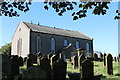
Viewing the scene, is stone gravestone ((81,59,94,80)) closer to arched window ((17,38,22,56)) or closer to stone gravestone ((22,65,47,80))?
stone gravestone ((22,65,47,80))

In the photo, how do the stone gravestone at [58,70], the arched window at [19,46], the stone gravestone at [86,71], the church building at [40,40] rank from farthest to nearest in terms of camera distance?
the arched window at [19,46] < the church building at [40,40] < the stone gravestone at [86,71] < the stone gravestone at [58,70]

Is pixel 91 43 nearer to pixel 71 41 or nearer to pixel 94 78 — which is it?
pixel 71 41

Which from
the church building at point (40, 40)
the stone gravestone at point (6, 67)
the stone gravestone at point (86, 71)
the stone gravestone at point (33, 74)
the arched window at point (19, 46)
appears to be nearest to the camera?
the stone gravestone at point (33, 74)

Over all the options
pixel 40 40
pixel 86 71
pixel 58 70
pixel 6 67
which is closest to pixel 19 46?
pixel 40 40

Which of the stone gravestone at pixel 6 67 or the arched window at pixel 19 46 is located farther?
the arched window at pixel 19 46

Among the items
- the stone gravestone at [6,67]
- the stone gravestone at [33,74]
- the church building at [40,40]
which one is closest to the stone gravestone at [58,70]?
the stone gravestone at [33,74]

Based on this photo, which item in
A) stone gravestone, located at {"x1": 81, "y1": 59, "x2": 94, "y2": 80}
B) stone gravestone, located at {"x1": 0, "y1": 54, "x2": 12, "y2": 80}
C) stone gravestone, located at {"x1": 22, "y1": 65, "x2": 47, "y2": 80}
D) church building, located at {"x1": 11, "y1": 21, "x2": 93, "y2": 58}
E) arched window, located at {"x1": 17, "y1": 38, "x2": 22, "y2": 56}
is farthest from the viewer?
arched window, located at {"x1": 17, "y1": 38, "x2": 22, "y2": 56}

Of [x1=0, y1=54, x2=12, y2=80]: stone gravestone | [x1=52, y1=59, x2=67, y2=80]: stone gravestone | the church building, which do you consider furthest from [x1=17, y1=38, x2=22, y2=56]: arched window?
[x1=52, y1=59, x2=67, y2=80]: stone gravestone

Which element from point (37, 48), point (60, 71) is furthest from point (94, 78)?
point (37, 48)

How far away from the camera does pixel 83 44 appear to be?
46.1 meters

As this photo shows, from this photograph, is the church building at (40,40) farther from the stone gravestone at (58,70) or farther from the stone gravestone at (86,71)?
the stone gravestone at (58,70)

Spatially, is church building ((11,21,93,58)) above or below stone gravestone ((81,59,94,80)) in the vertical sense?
above

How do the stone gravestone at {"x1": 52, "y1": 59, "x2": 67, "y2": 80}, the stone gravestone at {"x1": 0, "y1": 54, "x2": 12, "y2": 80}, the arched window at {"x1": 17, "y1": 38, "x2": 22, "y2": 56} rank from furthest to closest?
1. the arched window at {"x1": 17, "y1": 38, "x2": 22, "y2": 56}
2. the stone gravestone at {"x1": 0, "y1": 54, "x2": 12, "y2": 80}
3. the stone gravestone at {"x1": 52, "y1": 59, "x2": 67, "y2": 80}

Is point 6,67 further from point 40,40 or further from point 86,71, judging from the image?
point 40,40
